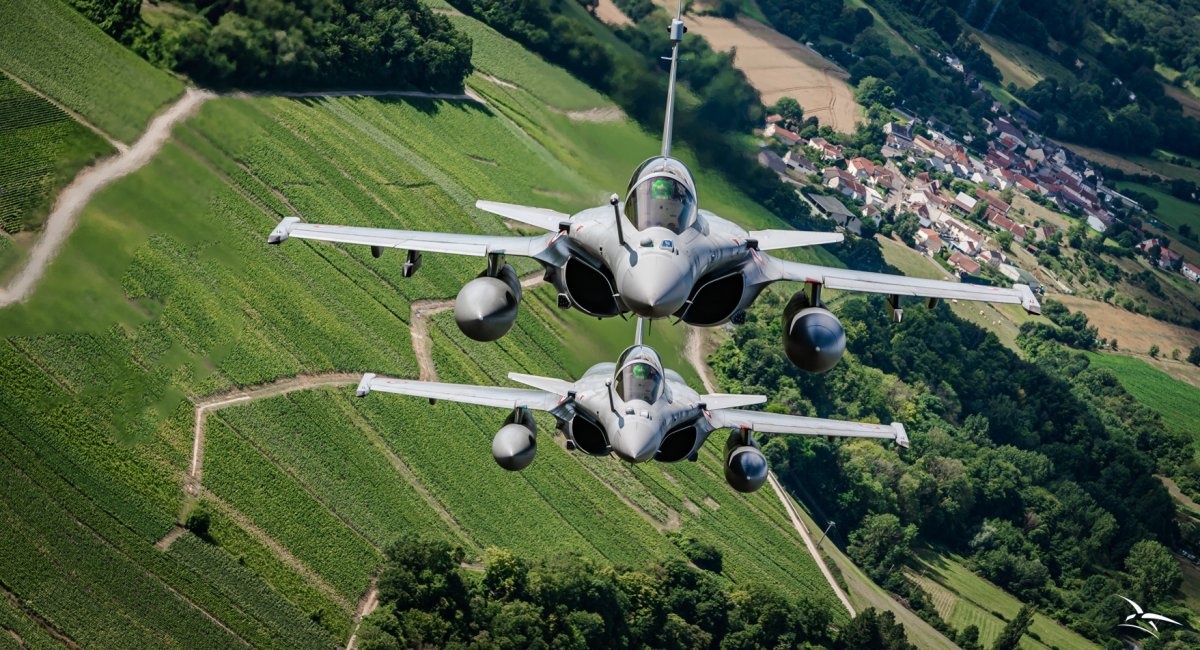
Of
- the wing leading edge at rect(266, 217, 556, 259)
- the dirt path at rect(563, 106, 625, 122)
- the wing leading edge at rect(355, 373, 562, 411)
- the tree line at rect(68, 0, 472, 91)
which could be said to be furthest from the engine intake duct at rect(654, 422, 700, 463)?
the dirt path at rect(563, 106, 625, 122)

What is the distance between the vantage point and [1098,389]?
9981 centimetres

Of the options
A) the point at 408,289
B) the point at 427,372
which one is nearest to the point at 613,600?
the point at 427,372

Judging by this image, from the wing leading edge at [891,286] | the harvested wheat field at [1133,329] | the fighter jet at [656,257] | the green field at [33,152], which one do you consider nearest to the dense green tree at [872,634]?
the fighter jet at [656,257]

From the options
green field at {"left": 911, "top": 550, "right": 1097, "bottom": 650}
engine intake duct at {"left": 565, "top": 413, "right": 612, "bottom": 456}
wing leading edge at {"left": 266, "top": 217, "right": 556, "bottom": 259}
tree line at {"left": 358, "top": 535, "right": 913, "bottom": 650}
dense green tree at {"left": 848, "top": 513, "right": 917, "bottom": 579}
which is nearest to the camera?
wing leading edge at {"left": 266, "top": 217, "right": 556, "bottom": 259}

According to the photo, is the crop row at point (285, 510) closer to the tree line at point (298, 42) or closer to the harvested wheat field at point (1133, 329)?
the tree line at point (298, 42)

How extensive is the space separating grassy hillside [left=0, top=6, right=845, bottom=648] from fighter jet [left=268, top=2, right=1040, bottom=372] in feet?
43.8

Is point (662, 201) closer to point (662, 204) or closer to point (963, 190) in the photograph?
point (662, 204)

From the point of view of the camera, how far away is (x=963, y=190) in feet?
392

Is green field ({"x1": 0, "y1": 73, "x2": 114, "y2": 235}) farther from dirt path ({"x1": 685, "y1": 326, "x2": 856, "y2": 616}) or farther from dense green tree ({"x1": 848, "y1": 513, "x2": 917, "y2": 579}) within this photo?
dense green tree ({"x1": 848, "y1": 513, "x2": 917, "y2": 579})

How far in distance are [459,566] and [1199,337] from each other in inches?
3281

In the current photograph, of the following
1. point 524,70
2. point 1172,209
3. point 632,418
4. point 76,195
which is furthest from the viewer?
point 1172,209

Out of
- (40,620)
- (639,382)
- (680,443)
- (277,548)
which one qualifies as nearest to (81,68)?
(277,548)

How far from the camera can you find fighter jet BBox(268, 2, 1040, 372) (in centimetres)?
3206

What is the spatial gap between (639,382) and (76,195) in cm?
1943
